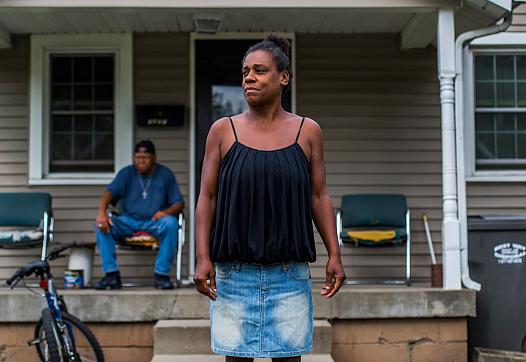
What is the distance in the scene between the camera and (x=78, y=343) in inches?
188

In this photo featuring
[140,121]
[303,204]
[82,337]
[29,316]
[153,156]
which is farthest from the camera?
[140,121]

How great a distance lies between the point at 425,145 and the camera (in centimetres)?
640

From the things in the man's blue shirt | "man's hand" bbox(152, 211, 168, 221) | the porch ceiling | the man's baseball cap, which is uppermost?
the porch ceiling

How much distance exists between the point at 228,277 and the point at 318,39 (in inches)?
169

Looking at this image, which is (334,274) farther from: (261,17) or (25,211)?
(25,211)

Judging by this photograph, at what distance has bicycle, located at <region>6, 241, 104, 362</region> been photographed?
441cm

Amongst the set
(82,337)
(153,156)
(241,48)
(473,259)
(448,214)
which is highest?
(241,48)

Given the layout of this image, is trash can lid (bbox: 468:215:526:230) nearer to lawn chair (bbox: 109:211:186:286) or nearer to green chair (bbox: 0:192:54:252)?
lawn chair (bbox: 109:211:186:286)

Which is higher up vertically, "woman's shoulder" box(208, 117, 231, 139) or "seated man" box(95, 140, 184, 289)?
"woman's shoulder" box(208, 117, 231, 139)

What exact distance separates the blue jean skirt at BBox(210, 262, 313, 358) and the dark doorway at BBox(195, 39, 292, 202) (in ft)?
12.8

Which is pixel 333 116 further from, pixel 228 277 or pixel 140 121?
pixel 228 277

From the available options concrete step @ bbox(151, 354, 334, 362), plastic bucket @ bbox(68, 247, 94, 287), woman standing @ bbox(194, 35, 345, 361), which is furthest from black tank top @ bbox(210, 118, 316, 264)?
plastic bucket @ bbox(68, 247, 94, 287)

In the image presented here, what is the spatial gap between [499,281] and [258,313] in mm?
3335

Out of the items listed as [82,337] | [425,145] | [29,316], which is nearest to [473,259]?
[425,145]
